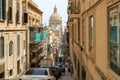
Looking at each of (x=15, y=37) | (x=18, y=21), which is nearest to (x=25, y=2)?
(x=18, y=21)

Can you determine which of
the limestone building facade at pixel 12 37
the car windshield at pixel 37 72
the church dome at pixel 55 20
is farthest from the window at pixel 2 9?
the church dome at pixel 55 20

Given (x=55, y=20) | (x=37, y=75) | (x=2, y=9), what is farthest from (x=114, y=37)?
(x=55, y=20)

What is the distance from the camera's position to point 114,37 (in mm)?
7512

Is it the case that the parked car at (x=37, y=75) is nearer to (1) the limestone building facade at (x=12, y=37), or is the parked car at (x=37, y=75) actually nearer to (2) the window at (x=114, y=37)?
(2) the window at (x=114, y=37)

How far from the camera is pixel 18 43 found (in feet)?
102

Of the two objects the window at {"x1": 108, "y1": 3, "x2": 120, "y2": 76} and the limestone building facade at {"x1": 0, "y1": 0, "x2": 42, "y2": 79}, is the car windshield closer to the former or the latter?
the window at {"x1": 108, "y1": 3, "x2": 120, "y2": 76}

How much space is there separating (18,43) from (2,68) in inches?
300

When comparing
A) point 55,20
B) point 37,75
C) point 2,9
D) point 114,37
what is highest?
point 55,20

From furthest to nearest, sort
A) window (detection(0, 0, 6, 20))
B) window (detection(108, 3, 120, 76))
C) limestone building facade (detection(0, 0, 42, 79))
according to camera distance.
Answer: limestone building facade (detection(0, 0, 42, 79)), window (detection(0, 0, 6, 20)), window (detection(108, 3, 120, 76))

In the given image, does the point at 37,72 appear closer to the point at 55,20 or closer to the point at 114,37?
the point at 114,37

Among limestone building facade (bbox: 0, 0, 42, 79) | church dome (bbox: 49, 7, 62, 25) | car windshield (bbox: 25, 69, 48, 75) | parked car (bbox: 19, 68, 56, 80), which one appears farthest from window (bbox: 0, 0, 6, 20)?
church dome (bbox: 49, 7, 62, 25)

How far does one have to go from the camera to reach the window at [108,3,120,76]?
7.08m

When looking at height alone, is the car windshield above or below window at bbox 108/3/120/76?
below

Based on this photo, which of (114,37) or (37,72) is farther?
(37,72)
